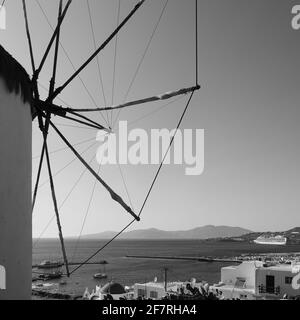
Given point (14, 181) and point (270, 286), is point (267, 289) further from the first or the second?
point (14, 181)

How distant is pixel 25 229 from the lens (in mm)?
5410

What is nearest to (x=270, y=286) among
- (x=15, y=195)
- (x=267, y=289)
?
(x=267, y=289)

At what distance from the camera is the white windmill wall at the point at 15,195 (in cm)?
465

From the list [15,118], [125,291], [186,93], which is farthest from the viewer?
[125,291]

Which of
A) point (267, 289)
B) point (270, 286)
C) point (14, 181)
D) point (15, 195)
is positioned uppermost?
point (14, 181)

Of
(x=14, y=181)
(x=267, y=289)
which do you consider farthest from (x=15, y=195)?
(x=267, y=289)

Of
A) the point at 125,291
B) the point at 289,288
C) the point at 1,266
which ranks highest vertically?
the point at 1,266

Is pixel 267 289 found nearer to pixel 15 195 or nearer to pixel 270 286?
pixel 270 286

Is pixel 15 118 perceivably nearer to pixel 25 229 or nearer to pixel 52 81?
pixel 25 229

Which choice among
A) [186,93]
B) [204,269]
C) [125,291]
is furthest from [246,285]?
[204,269]

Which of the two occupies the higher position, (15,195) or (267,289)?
(15,195)

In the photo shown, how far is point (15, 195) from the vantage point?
16.4 ft

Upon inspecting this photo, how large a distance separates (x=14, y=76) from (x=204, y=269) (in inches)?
3885

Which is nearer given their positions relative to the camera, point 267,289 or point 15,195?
point 15,195
